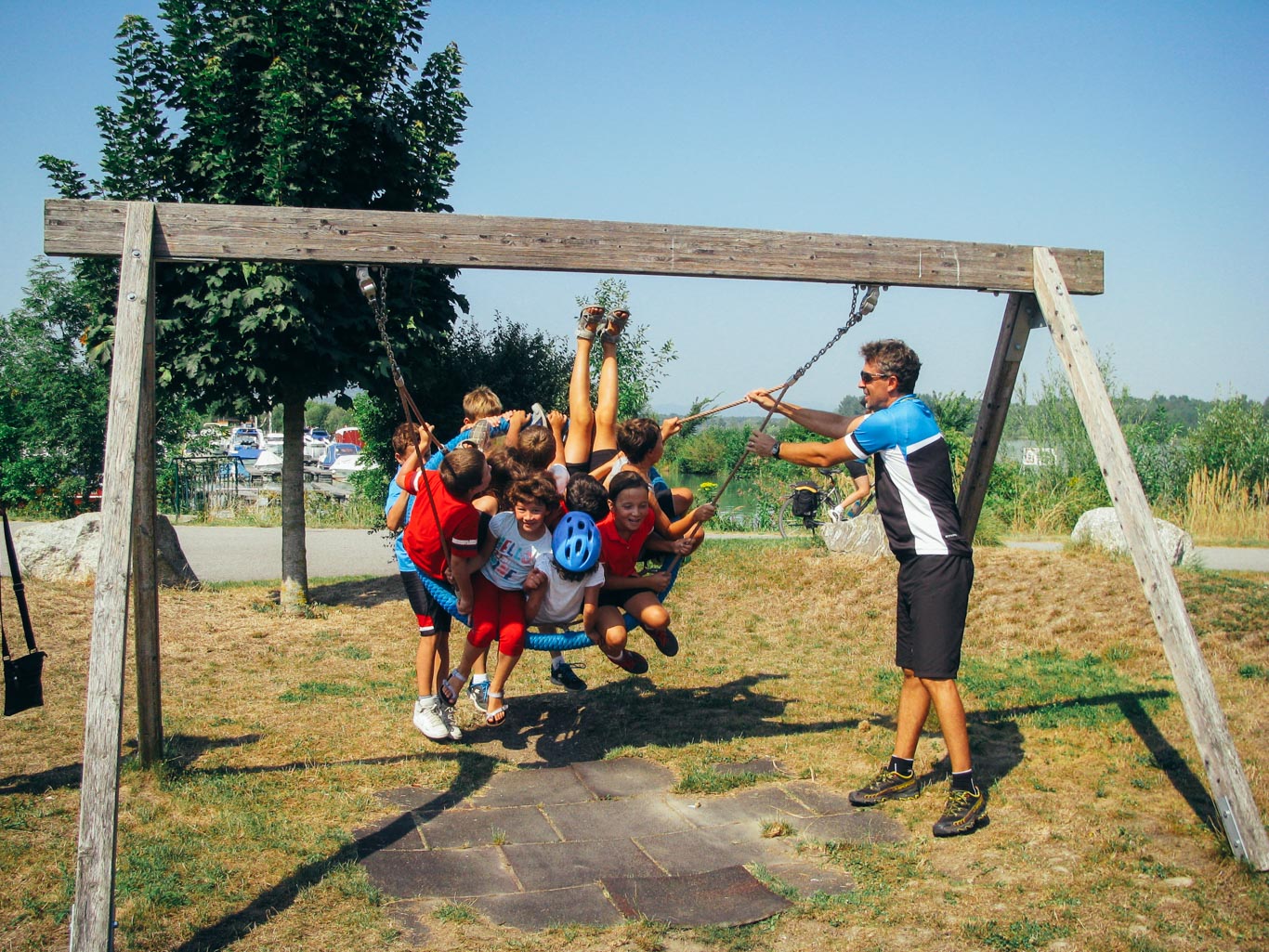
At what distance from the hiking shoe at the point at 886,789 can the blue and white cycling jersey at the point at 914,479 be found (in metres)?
1.11

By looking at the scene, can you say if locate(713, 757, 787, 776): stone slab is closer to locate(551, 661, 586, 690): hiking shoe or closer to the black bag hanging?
locate(551, 661, 586, 690): hiking shoe

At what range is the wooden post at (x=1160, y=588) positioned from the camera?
3934 millimetres

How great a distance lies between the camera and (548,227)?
4.64 m

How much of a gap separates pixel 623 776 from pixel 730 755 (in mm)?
631

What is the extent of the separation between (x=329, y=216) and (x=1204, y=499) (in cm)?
1584

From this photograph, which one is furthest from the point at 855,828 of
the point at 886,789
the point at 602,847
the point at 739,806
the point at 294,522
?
the point at 294,522

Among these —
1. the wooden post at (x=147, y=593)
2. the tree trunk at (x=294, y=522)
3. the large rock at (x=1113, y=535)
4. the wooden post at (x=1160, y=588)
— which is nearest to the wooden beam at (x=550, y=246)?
the wooden post at (x=1160, y=588)

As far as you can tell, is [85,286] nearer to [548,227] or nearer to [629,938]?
[548,227]

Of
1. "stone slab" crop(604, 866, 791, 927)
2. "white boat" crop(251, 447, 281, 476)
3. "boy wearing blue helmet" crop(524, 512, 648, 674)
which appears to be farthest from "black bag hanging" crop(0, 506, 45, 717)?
"white boat" crop(251, 447, 281, 476)

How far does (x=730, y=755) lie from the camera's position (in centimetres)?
536

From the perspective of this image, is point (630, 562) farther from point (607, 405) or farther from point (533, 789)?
point (533, 789)

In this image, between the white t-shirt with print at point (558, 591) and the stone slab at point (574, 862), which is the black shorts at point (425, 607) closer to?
the white t-shirt with print at point (558, 591)

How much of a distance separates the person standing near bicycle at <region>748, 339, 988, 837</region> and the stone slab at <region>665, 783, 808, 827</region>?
1.14 feet

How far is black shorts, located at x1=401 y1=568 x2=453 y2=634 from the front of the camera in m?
5.36
